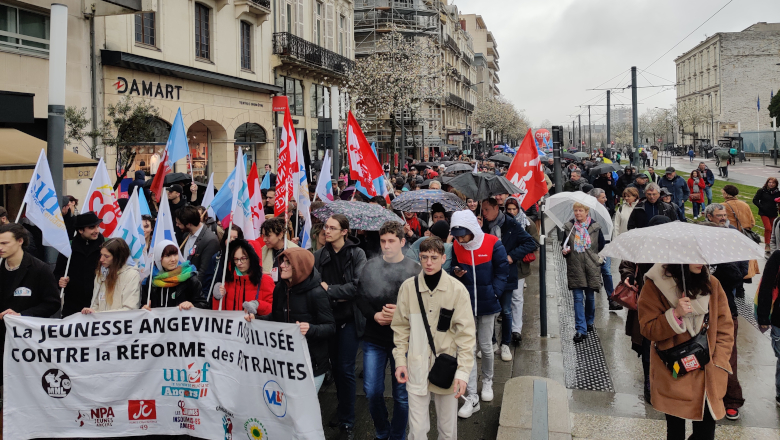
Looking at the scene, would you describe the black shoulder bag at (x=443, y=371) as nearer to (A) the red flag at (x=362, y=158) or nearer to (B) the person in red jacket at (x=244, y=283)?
(B) the person in red jacket at (x=244, y=283)

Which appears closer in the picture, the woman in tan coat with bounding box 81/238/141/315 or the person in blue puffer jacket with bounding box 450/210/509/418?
the woman in tan coat with bounding box 81/238/141/315

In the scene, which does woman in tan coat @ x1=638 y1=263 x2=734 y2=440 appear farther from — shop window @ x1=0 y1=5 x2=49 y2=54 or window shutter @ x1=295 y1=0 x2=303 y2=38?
window shutter @ x1=295 y1=0 x2=303 y2=38

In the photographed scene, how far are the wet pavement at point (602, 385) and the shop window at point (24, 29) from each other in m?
11.7

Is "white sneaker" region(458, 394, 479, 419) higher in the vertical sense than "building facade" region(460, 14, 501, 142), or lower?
lower

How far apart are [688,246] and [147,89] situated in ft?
58.2

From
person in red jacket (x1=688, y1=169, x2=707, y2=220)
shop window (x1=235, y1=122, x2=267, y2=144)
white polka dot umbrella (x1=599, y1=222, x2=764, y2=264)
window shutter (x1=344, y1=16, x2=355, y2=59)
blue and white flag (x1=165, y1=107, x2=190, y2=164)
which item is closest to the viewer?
white polka dot umbrella (x1=599, y1=222, x2=764, y2=264)

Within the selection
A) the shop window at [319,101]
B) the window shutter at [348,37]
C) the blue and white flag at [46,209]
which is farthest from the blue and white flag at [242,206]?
the window shutter at [348,37]

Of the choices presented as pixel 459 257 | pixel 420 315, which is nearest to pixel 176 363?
pixel 420 315

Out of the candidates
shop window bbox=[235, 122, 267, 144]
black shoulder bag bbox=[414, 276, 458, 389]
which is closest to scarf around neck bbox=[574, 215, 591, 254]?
black shoulder bag bbox=[414, 276, 458, 389]

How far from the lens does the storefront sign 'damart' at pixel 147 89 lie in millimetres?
17781

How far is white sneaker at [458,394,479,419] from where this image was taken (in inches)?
230

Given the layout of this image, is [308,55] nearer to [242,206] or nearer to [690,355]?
[242,206]

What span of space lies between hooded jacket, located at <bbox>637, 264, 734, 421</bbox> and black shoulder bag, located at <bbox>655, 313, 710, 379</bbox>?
0.03 metres

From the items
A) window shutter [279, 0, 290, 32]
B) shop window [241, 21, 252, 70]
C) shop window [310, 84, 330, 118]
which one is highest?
window shutter [279, 0, 290, 32]
